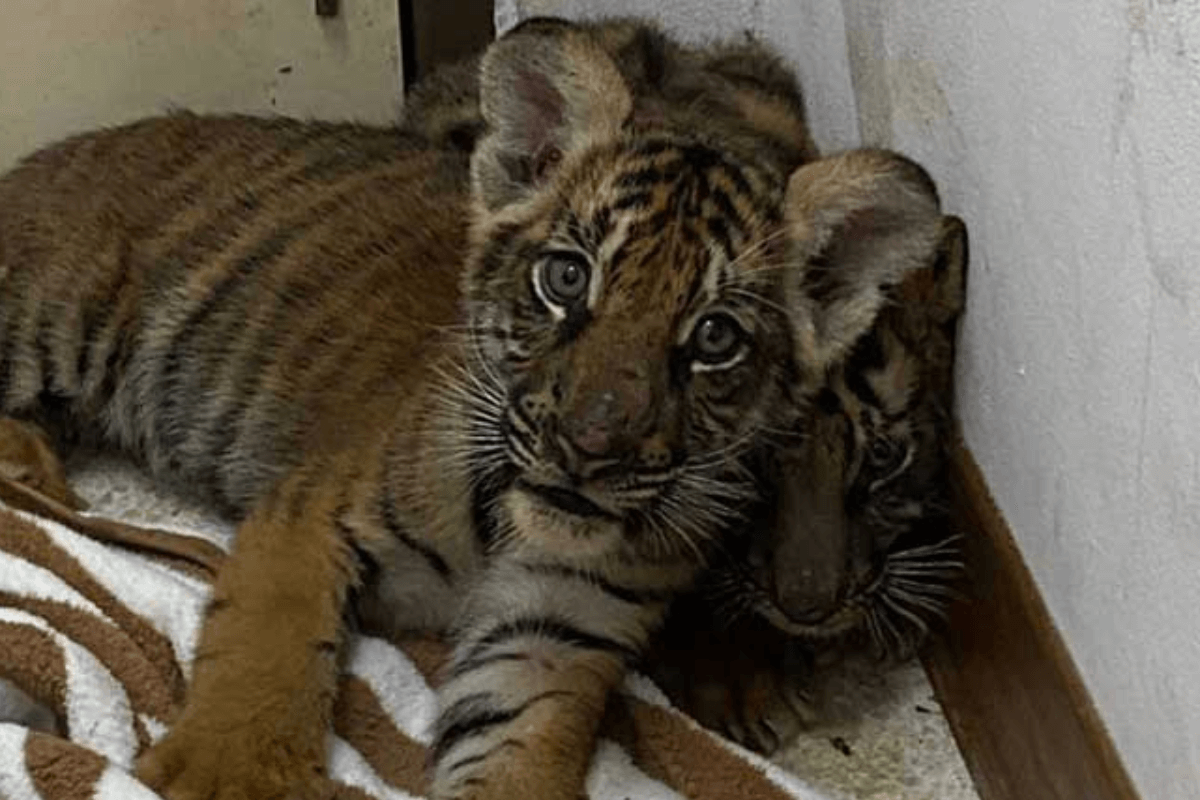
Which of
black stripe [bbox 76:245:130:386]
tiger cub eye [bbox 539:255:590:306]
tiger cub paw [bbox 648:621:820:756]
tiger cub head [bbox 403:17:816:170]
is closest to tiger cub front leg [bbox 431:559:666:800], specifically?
tiger cub paw [bbox 648:621:820:756]

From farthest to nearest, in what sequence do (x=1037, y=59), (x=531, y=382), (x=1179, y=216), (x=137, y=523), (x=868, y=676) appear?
(x=137, y=523) → (x=868, y=676) → (x=531, y=382) → (x=1037, y=59) → (x=1179, y=216)

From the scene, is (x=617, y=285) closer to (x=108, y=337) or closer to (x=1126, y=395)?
(x=1126, y=395)

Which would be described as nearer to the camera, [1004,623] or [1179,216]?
[1179,216]

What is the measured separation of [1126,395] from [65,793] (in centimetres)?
97

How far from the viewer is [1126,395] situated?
174 cm

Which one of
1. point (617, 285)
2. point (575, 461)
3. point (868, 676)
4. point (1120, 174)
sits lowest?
point (868, 676)

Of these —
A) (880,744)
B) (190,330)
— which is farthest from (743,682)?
(190,330)

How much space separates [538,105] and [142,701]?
2.30 ft

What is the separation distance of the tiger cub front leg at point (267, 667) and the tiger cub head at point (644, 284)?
0.74 feet

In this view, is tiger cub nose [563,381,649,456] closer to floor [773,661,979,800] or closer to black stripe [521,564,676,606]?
black stripe [521,564,676,606]

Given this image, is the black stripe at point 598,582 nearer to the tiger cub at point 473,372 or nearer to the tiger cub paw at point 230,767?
the tiger cub at point 473,372

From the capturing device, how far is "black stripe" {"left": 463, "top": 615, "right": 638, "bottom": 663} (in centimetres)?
220

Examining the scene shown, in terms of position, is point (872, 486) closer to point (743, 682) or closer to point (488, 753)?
point (743, 682)

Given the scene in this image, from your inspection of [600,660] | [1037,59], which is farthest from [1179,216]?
[600,660]
